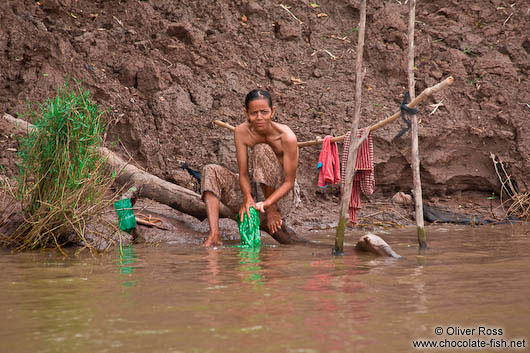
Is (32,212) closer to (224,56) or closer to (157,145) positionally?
(157,145)

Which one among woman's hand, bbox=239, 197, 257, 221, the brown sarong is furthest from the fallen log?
woman's hand, bbox=239, 197, 257, 221

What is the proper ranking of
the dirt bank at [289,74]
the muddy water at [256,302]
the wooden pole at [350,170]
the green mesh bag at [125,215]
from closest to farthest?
the muddy water at [256,302]
the wooden pole at [350,170]
the green mesh bag at [125,215]
the dirt bank at [289,74]

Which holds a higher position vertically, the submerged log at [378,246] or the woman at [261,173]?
the woman at [261,173]

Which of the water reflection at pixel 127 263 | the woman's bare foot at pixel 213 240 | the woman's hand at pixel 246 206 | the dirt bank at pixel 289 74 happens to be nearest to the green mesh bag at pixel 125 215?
the water reflection at pixel 127 263

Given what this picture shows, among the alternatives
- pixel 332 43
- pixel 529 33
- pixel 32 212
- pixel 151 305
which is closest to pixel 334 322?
pixel 151 305

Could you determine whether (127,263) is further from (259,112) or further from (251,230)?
(259,112)

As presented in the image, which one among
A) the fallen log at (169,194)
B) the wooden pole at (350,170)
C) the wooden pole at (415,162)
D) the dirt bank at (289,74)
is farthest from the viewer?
the dirt bank at (289,74)

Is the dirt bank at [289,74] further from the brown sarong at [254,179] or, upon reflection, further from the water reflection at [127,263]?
the water reflection at [127,263]


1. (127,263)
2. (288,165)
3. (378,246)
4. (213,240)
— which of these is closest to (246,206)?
(213,240)

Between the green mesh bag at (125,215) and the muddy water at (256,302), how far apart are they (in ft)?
3.66

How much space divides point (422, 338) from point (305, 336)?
0.37 metres

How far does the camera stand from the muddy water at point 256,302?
181cm

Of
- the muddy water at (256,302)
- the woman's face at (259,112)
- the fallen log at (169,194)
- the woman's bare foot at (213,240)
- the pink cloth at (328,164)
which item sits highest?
the woman's face at (259,112)

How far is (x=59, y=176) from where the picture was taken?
13.9 ft
